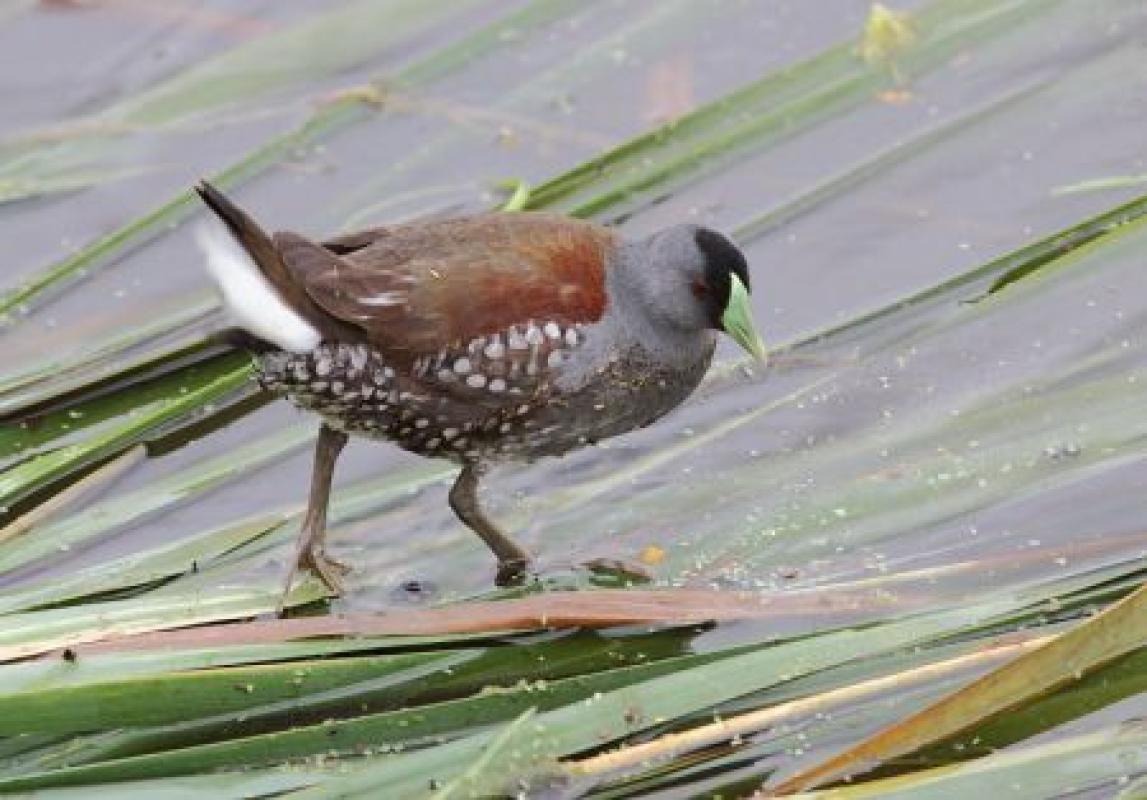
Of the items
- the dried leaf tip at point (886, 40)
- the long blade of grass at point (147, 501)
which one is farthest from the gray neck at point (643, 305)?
the dried leaf tip at point (886, 40)

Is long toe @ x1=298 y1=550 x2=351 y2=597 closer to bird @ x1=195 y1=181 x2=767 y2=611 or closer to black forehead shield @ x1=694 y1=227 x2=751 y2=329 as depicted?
bird @ x1=195 y1=181 x2=767 y2=611

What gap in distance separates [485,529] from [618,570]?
35cm

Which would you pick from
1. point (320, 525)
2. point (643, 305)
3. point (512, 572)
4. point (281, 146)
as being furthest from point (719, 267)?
point (281, 146)

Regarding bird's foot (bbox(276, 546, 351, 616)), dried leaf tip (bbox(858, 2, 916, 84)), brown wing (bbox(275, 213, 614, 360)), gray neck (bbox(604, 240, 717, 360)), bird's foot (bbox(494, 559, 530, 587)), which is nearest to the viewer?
brown wing (bbox(275, 213, 614, 360))

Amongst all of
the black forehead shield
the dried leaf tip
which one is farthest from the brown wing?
the dried leaf tip

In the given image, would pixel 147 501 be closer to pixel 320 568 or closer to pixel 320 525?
pixel 320 525

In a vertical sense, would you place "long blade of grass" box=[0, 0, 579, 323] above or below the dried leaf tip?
above

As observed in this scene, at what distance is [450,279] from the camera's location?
611 cm

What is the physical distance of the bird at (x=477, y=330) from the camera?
236 inches

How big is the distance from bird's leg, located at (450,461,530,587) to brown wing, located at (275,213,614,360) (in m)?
0.43

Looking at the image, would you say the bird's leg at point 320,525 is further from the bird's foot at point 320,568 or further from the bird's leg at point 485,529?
the bird's leg at point 485,529

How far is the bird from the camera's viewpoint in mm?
5988

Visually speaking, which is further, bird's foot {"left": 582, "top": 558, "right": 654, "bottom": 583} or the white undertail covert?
bird's foot {"left": 582, "top": 558, "right": 654, "bottom": 583}

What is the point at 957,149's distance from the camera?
317 inches
